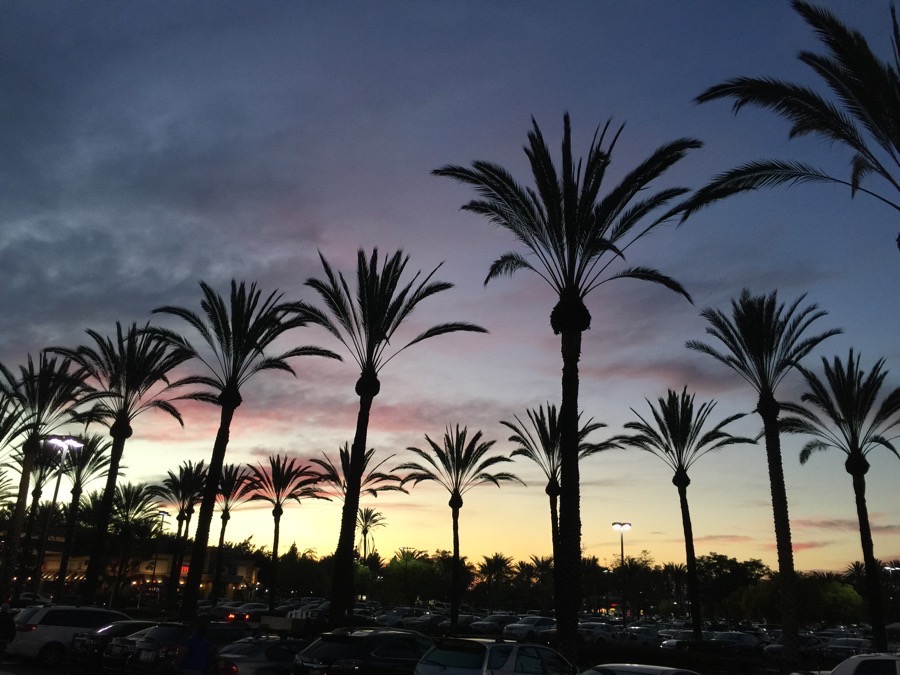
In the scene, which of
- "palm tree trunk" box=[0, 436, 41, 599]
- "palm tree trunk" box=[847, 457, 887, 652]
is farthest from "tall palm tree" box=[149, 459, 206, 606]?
"palm tree trunk" box=[847, 457, 887, 652]

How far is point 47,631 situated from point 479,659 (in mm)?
14467

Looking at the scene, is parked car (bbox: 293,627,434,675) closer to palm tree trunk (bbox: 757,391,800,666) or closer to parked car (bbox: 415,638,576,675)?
parked car (bbox: 415,638,576,675)

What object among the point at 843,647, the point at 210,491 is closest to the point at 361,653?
the point at 210,491

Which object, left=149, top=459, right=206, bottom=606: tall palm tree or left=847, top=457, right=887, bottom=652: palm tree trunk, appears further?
left=149, top=459, right=206, bottom=606: tall palm tree

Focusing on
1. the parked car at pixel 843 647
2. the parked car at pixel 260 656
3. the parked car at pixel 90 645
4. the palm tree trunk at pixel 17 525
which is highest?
the palm tree trunk at pixel 17 525

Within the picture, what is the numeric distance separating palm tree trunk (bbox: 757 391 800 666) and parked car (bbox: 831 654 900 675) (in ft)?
53.4

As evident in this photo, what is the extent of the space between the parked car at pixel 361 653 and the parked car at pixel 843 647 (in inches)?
1374

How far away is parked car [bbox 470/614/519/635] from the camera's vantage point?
4488 centimetres

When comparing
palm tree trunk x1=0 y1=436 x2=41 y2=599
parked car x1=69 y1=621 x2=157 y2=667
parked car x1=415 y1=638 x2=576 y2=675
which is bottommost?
parked car x1=69 y1=621 x2=157 y2=667

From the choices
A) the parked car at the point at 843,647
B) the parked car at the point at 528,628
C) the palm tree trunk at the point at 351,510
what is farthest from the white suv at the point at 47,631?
the parked car at the point at 843,647

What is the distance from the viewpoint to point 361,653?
1331 centimetres

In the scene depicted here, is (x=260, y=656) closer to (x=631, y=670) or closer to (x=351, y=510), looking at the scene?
(x=631, y=670)

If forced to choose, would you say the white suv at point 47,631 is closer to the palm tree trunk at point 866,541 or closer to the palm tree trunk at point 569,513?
the palm tree trunk at point 569,513

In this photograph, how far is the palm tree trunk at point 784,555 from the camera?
88.8ft
